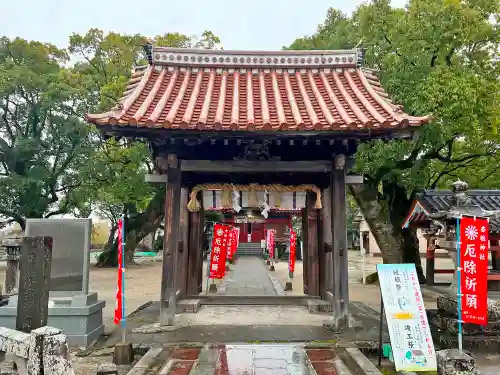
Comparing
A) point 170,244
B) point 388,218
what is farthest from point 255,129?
point 388,218

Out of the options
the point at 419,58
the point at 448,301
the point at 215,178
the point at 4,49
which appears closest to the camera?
the point at 448,301

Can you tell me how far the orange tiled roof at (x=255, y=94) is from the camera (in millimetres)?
8164

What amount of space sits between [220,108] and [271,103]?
1395 mm

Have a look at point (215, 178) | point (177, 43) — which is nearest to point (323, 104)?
point (215, 178)

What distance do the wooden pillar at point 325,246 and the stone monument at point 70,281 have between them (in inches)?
235

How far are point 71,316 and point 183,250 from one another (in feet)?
10.9

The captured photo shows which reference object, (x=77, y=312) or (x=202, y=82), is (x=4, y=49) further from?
(x=77, y=312)

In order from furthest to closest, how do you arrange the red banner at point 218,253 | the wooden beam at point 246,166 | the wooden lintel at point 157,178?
the red banner at point 218,253
the wooden lintel at point 157,178
the wooden beam at point 246,166

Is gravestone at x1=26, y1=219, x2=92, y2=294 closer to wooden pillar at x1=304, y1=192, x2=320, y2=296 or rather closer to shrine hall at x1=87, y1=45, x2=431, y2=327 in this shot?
shrine hall at x1=87, y1=45, x2=431, y2=327

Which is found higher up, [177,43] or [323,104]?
[177,43]

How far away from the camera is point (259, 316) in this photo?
1095cm

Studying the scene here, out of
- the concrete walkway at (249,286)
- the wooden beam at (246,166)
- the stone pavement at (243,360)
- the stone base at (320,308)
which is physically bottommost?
the concrete walkway at (249,286)

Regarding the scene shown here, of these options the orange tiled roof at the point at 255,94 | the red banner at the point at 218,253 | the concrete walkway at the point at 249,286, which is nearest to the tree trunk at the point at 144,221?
the concrete walkway at the point at 249,286

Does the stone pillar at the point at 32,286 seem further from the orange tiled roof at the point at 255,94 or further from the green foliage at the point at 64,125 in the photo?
the green foliage at the point at 64,125
